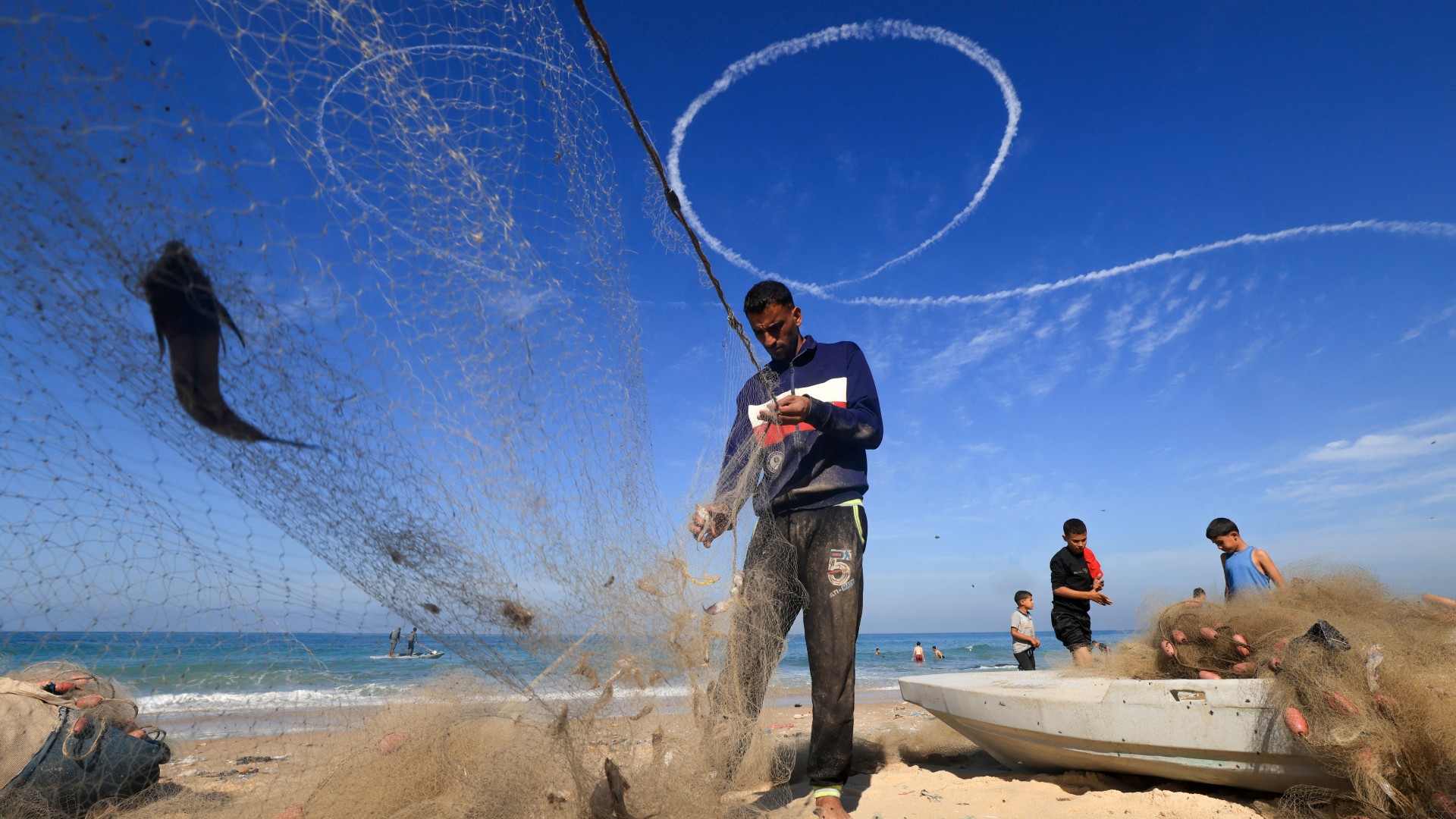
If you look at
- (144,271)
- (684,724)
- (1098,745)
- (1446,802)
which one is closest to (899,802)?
(1098,745)

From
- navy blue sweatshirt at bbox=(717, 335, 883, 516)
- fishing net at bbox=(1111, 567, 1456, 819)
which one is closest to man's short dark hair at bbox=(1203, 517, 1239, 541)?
fishing net at bbox=(1111, 567, 1456, 819)

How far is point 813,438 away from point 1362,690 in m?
2.28

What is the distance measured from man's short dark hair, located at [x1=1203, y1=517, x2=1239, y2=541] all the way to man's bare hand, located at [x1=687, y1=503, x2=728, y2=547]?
18.0 ft

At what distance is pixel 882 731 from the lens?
18.7 feet

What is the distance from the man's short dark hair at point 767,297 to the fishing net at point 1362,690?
2.65 m

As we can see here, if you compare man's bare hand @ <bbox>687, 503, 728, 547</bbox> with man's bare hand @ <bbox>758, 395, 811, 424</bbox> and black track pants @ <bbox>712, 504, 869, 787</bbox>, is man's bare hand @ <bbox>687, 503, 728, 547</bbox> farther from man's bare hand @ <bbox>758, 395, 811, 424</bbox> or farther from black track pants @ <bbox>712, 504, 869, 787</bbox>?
man's bare hand @ <bbox>758, 395, 811, 424</bbox>

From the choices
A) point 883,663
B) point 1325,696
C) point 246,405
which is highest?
point 246,405

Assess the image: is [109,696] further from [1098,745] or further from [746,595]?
[1098,745]

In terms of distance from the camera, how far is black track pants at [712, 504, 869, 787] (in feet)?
9.59

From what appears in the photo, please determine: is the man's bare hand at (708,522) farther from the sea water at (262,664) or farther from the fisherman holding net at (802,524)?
the sea water at (262,664)

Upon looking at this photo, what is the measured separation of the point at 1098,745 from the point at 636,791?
2.24m

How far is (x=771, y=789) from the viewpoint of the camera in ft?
10.6

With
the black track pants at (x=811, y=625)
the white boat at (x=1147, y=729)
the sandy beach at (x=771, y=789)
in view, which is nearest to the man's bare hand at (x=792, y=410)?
the black track pants at (x=811, y=625)

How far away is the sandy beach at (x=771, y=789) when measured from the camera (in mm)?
2426
